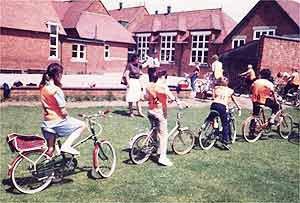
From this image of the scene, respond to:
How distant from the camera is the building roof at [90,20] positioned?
33156 millimetres

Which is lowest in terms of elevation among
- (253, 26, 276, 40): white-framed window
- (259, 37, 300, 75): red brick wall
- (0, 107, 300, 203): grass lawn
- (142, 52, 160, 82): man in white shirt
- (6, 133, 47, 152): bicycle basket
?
(0, 107, 300, 203): grass lawn

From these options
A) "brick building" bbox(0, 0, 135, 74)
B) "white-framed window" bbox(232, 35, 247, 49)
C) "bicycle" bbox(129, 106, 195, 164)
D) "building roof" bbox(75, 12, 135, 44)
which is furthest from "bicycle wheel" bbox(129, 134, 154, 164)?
"building roof" bbox(75, 12, 135, 44)

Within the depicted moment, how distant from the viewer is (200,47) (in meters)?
33.9

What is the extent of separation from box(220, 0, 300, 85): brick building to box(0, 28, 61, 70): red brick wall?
1545 cm

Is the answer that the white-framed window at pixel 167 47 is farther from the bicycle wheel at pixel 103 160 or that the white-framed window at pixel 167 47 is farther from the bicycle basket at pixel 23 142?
the bicycle basket at pixel 23 142

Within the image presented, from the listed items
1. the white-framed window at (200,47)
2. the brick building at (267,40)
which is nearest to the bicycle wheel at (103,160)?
the brick building at (267,40)

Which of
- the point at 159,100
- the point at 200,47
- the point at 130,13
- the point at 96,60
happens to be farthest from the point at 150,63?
the point at 130,13

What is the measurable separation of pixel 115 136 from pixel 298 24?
21840 mm

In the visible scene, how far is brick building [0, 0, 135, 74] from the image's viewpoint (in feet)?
87.2

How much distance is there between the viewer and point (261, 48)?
1939 cm

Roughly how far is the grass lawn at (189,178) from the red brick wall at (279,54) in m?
11.6

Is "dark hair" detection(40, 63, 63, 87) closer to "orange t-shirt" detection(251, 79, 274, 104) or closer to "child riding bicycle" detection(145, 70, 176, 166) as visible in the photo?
"child riding bicycle" detection(145, 70, 176, 166)

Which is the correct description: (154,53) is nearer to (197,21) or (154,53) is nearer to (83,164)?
(197,21)

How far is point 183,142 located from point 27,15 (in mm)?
24706
